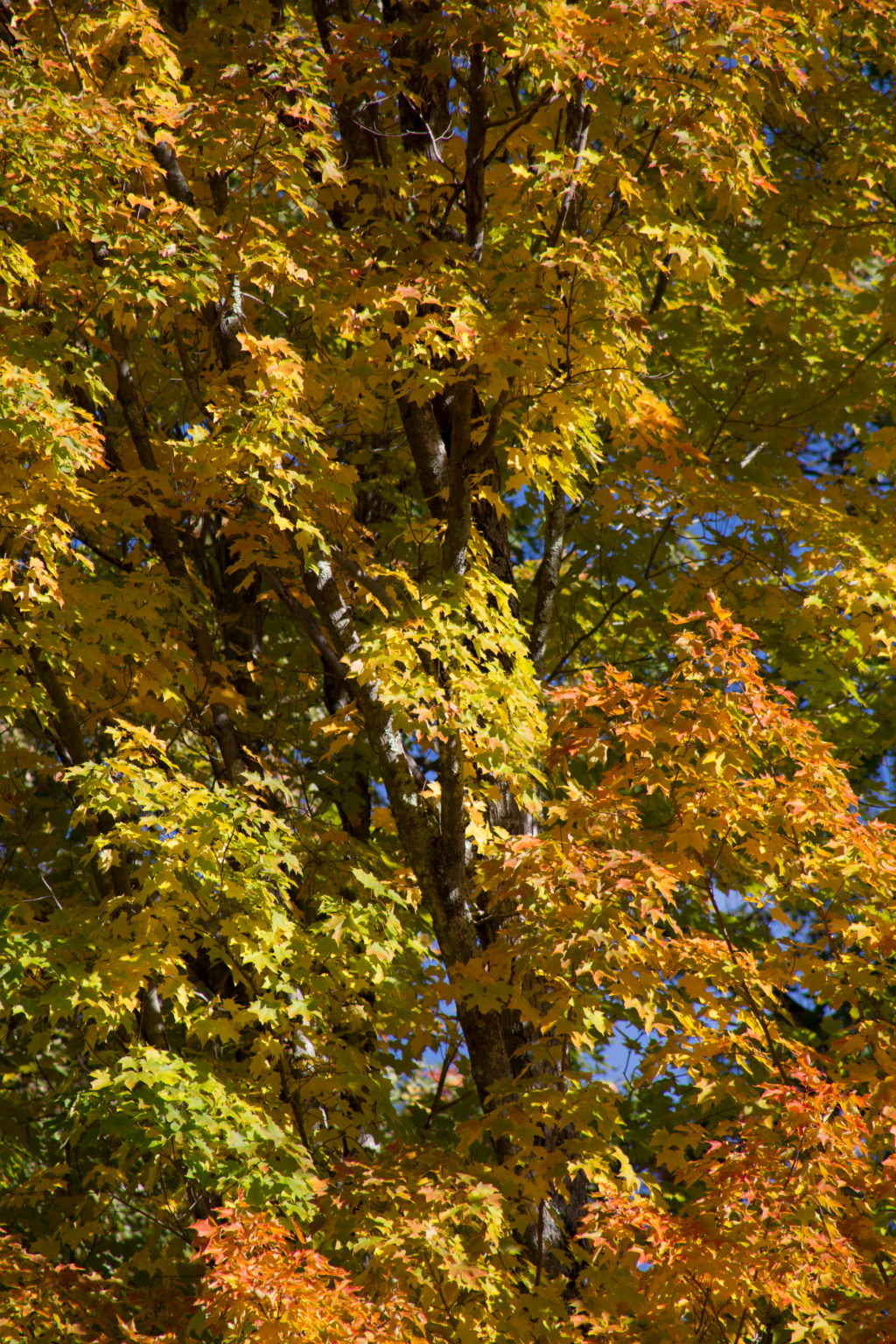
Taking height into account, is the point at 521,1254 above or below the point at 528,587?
below

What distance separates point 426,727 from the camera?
4633 millimetres

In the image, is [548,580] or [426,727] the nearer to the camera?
[426,727]

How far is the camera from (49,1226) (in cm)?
665

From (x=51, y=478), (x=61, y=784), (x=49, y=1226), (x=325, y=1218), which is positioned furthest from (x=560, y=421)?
(x=49, y=1226)

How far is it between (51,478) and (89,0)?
3.42 metres

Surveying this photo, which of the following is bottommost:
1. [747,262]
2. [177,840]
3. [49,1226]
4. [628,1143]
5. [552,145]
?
[49,1226]

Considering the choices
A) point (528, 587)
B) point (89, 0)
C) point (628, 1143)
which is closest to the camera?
point (89, 0)

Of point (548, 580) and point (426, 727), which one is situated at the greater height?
point (548, 580)

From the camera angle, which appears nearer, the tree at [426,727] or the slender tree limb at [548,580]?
the tree at [426,727]

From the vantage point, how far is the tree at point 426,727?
4.04 metres

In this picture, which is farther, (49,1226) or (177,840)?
Answer: (49,1226)

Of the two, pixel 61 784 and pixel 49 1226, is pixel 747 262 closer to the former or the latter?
pixel 61 784

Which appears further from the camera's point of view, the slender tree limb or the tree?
the slender tree limb

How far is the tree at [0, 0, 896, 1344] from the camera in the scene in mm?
4043
